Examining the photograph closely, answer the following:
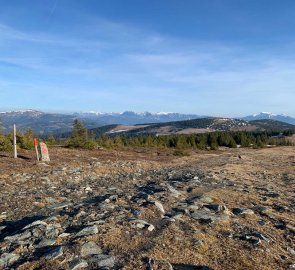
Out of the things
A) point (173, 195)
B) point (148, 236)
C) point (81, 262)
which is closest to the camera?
point (81, 262)

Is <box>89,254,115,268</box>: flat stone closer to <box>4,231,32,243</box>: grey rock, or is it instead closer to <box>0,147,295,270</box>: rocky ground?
<box>0,147,295,270</box>: rocky ground

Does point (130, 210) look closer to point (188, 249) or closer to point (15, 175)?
point (188, 249)

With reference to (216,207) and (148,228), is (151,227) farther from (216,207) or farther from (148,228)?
(216,207)

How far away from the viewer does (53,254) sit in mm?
7992

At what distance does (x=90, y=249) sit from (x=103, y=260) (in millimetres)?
696

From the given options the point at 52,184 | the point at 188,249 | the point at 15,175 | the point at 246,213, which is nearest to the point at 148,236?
the point at 188,249

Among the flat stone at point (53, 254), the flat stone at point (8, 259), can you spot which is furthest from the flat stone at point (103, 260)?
the flat stone at point (8, 259)

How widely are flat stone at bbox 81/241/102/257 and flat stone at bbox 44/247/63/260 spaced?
1.58 ft

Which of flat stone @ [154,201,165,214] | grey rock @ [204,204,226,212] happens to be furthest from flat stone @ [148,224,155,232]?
grey rock @ [204,204,226,212]

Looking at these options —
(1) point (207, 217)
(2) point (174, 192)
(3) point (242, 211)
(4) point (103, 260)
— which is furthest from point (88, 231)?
(2) point (174, 192)

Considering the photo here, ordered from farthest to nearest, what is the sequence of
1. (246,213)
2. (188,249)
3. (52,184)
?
(52,184)
(246,213)
(188,249)

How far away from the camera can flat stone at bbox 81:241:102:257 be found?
8.17m

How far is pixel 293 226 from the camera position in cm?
1118

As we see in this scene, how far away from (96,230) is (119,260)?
1874mm
